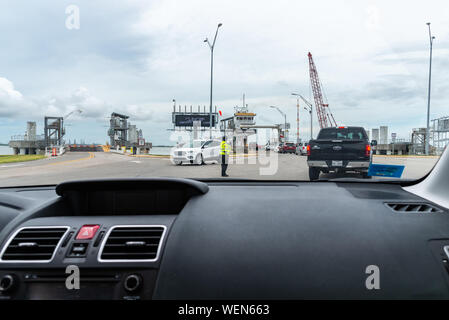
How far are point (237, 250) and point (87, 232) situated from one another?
37.1 inches

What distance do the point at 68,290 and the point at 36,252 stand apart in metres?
0.34

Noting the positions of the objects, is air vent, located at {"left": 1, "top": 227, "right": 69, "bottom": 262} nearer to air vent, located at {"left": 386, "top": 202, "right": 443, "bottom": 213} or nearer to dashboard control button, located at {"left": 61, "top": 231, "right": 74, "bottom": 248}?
dashboard control button, located at {"left": 61, "top": 231, "right": 74, "bottom": 248}

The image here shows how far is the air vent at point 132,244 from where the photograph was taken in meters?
2.00

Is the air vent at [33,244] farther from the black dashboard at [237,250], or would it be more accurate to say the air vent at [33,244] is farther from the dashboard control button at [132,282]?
the dashboard control button at [132,282]

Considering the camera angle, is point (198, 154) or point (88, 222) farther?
point (198, 154)

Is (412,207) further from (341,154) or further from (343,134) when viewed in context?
(343,134)

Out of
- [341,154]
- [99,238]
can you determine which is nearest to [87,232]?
[99,238]

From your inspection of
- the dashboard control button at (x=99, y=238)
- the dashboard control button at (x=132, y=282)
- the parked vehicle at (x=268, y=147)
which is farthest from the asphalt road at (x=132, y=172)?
the parked vehicle at (x=268, y=147)

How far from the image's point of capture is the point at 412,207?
8.16 feet

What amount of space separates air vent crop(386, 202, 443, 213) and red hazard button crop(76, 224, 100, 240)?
1.94 metres

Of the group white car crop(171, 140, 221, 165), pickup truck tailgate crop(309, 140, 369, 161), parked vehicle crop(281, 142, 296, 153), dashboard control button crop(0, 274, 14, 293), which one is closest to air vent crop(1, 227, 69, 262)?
dashboard control button crop(0, 274, 14, 293)

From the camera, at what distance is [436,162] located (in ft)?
9.84
